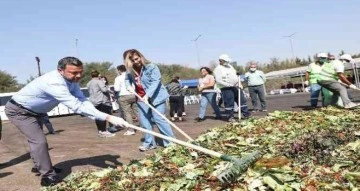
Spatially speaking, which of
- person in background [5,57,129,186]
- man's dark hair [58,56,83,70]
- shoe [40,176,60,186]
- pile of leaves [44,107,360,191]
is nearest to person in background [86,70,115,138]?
pile of leaves [44,107,360,191]

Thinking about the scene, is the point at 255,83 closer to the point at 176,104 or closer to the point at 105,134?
the point at 176,104

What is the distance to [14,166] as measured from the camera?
7.83 meters

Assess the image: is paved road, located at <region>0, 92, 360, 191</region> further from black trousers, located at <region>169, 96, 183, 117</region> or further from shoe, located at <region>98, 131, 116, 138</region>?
black trousers, located at <region>169, 96, 183, 117</region>

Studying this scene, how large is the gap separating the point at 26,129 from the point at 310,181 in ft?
13.3

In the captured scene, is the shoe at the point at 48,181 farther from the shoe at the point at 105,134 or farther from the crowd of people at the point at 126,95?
the shoe at the point at 105,134

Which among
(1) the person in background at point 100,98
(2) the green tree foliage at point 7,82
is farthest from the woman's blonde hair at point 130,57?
(2) the green tree foliage at point 7,82

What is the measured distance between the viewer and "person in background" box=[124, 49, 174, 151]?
7590 mm

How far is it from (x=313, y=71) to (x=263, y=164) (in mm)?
9441

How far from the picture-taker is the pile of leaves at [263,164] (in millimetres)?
4008

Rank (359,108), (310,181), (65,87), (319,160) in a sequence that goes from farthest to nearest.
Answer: (359,108) < (65,87) < (319,160) < (310,181)

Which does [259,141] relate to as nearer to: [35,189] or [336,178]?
[336,178]

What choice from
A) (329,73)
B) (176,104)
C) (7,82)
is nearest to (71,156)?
(176,104)

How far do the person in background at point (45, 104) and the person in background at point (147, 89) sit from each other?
155 centimetres

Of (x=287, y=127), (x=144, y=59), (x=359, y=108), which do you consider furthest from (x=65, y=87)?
(x=359, y=108)
